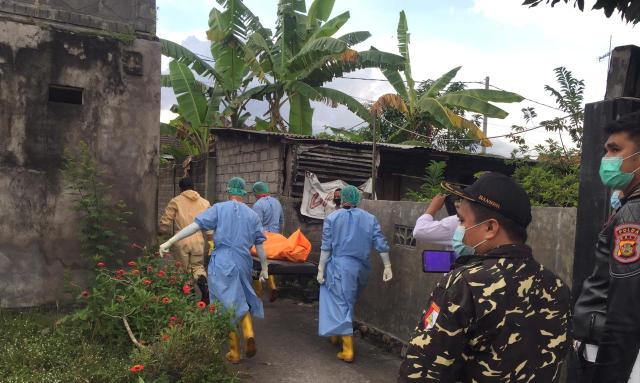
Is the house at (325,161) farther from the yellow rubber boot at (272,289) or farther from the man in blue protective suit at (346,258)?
the man in blue protective suit at (346,258)

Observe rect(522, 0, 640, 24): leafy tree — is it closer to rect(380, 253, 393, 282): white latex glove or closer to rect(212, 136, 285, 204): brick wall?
rect(380, 253, 393, 282): white latex glove

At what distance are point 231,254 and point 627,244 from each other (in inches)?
154

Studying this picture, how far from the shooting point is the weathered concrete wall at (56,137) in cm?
548

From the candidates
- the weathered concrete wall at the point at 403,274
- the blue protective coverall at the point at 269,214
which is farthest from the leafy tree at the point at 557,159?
the blue protective coverall at the point at 269,214

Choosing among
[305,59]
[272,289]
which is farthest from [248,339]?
[305,59]

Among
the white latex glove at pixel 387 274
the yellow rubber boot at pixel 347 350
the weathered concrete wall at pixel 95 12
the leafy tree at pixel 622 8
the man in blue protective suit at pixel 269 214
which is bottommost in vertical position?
the yellow rubber boot at pixel 347 350

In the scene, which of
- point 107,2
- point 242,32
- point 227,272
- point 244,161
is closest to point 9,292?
point 227,272

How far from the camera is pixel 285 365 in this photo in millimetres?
5355

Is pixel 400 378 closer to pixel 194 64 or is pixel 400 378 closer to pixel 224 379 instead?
pixel 224 379

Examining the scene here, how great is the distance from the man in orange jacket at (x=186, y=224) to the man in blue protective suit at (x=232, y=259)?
1378 millimetres

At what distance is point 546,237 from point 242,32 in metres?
10.0

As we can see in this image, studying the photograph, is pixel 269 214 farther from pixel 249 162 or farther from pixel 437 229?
pixel 437 229

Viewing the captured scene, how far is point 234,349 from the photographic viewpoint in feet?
17.2

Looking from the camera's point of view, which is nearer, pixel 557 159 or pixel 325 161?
pixel 557 159
